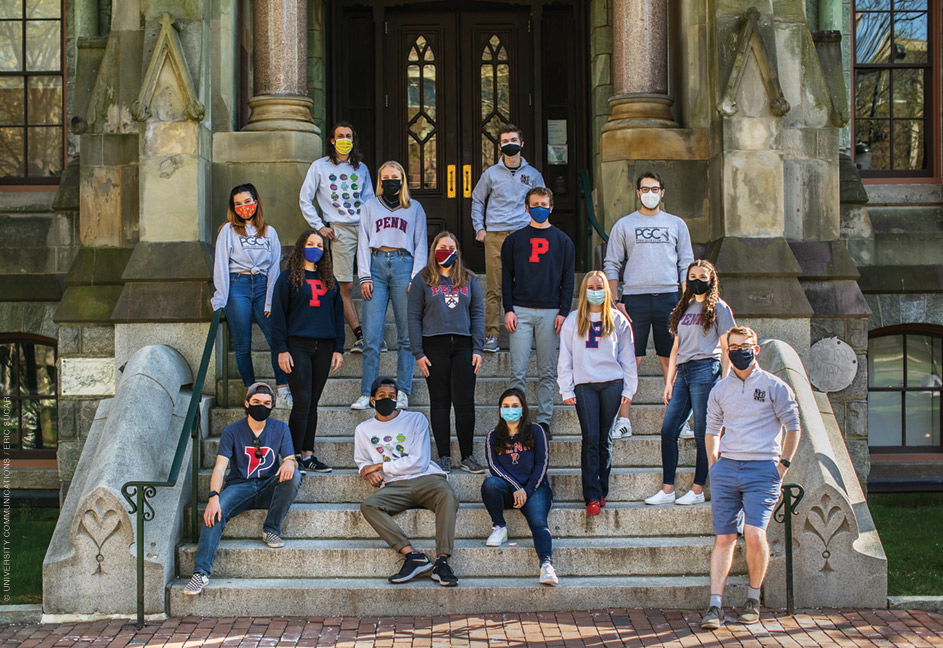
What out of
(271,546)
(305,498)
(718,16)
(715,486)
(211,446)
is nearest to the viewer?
(715,486)

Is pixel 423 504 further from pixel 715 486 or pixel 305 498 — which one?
pixel 715 486

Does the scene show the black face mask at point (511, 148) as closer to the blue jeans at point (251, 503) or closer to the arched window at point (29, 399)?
the blue jeans at point (251, 503)

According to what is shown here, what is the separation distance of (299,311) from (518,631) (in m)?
2.90

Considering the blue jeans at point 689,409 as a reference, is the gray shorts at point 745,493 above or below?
below

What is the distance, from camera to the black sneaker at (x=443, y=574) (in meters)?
7.06

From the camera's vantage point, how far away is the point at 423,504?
7.47 meters

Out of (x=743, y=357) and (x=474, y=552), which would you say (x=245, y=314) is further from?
(x=743, y=357)

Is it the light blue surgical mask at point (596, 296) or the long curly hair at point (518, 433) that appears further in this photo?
the light blue surgical mask at point (596, 296)

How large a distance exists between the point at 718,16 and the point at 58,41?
24.3ft

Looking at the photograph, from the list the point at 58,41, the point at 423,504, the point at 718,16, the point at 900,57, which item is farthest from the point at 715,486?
the point at 58,41

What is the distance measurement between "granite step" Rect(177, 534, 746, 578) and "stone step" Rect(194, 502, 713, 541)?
0.82 feet

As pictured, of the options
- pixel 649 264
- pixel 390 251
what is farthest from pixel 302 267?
pixel 649 264

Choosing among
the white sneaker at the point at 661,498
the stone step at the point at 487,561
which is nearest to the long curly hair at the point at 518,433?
the stone step at the point at 487,561

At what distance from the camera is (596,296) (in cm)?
781
